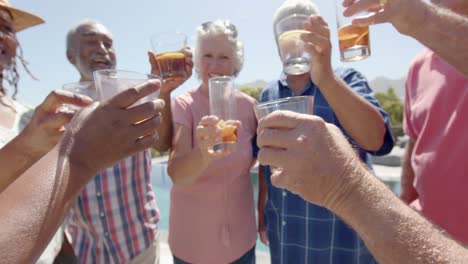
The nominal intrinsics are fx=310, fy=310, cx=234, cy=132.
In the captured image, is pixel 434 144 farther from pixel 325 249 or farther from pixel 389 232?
pixel 389 232

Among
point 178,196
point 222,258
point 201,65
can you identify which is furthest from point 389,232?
point 201,65

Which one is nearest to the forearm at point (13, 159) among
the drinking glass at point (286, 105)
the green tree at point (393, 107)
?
the drinking glass at point (286, 105)

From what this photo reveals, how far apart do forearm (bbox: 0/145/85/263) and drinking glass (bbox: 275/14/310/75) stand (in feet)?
4.78

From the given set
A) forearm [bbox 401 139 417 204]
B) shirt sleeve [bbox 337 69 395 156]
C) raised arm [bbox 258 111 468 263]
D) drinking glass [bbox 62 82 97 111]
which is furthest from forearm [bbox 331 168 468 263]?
forearm [bbox 401 139 417 204]

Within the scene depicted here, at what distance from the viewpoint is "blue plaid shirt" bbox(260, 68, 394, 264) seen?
6.73 ft

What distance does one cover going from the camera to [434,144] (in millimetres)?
2109

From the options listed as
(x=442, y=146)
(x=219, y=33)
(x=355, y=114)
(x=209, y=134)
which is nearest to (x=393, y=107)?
(x=442, y=146)

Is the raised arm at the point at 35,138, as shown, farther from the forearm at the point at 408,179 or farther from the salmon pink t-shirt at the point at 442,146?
the forearm at the point at 408,179

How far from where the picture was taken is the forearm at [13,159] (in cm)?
169

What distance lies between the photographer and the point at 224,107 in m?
2.08

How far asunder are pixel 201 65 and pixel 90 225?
160 centimetres

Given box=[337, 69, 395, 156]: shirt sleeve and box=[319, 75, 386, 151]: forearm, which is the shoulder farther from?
box=[319, 75, 386, 151]: forearm

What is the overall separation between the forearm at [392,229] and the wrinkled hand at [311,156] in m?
0.05

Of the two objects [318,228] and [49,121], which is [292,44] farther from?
[49,121]
